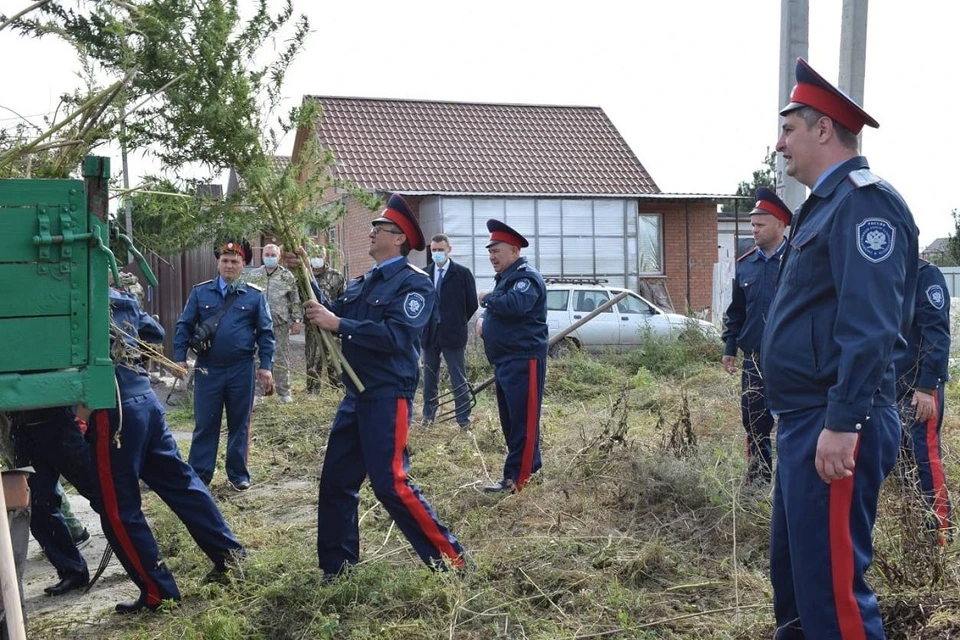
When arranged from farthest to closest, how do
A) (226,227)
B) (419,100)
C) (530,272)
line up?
(419,100) < (530,272) < (226,227)

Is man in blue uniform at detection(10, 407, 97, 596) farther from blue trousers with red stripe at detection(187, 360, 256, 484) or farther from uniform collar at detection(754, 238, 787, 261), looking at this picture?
uniform collar at detection(754, 238, 787, 261)

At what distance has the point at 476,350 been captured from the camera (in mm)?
13703

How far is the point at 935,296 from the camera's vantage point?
5484 millimetres

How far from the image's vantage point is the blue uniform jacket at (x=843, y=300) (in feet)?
9.96

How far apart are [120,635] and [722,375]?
31.2 ft

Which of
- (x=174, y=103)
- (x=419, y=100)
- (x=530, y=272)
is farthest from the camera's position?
(x=419, y=100)

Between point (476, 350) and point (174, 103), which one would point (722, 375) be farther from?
point (174, 103)

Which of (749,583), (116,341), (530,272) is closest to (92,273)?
(116,341)

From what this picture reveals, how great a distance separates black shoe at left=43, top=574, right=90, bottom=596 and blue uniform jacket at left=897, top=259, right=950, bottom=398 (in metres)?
4.50

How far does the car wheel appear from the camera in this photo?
1568 centimetres

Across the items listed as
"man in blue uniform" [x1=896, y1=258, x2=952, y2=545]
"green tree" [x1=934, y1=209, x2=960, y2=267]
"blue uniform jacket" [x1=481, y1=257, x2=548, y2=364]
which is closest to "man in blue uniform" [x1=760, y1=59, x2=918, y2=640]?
"man in blue uniform" [x1=896, y1=258, x2=952, y2=545]

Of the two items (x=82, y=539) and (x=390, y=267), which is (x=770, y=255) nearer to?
(x=390, y=267)

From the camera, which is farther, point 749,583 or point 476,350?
point 476,350

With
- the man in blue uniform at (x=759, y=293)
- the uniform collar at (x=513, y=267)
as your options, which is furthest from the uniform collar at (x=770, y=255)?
the uniform collar at (x=513, y=267)
